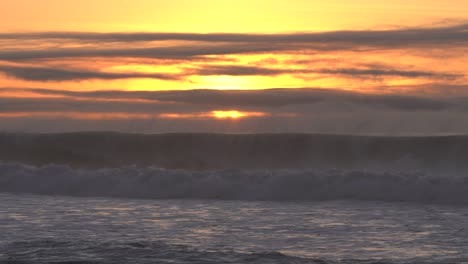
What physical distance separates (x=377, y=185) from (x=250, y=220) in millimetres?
5109

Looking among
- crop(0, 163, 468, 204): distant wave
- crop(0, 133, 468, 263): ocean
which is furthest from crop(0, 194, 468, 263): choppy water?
crop(0, 163, 468, 204): distant wave

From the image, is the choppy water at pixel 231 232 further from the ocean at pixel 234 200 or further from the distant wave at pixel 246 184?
the distant wave at pixel 246 184

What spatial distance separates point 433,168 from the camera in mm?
25859

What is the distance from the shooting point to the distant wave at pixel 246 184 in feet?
58.3

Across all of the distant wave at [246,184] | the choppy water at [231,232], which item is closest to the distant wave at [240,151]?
the distant wave at [246,184]

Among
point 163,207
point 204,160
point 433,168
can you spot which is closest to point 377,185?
point 163,207

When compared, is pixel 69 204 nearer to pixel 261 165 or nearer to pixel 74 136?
pixel 261 165

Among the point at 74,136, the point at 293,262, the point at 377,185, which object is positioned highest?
the point at 74,136

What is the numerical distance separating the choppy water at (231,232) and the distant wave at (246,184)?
133cm

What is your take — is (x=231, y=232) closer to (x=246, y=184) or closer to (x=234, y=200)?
(x=234, y=200)

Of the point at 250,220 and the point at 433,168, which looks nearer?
the point at 250,220

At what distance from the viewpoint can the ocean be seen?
1084 centimetres

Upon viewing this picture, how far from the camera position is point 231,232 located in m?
12.4

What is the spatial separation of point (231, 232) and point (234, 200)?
5344 millimetres
